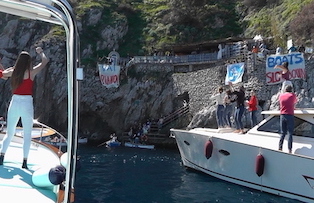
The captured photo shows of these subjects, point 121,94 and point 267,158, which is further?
point 121,94

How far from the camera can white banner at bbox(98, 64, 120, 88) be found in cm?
3412

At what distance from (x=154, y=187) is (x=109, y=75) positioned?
2285 cm

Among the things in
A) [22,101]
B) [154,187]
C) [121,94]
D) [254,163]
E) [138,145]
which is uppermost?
[22,101]

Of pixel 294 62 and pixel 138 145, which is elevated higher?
pixel 294 62

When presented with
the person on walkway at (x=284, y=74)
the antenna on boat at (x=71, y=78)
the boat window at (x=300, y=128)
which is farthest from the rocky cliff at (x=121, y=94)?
the antenna on boat at (x=71, y=78)

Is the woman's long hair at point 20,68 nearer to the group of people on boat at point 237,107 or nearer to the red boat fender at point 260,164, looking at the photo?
the red boat fender at point 260,164

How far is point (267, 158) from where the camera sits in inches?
438

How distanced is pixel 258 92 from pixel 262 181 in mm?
14525

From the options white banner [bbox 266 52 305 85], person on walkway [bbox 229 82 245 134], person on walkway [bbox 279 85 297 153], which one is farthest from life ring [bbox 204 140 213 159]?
white banner [bbox 266 52 305 85]

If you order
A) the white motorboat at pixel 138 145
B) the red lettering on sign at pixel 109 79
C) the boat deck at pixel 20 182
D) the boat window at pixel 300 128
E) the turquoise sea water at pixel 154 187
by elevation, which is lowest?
the white motorboat at pixel 138 145

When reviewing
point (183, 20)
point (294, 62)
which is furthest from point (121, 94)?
point (294, 62)

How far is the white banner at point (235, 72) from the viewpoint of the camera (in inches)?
1049

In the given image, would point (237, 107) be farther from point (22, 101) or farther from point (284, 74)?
point (22, 101)

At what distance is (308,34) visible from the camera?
100 ft
